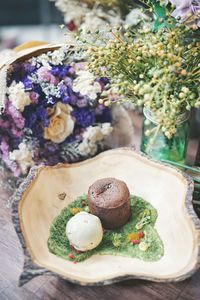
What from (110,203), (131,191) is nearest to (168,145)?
(131,191)

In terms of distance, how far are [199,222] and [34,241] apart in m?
0.37

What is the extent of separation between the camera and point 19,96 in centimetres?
95

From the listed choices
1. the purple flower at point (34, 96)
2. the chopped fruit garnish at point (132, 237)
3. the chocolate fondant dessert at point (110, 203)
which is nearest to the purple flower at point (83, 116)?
the purple flower at point (34, 96)

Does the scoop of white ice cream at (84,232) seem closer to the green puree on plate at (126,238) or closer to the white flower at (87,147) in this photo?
the green puree on plate at (126,238)

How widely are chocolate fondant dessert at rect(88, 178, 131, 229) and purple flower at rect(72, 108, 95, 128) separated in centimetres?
26

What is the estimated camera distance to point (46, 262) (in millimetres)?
755

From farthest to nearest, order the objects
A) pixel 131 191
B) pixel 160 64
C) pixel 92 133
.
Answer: pixel 92 133 → pixel 131 191 → pixel 160 64

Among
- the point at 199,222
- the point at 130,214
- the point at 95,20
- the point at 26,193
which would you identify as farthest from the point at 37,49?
the point at 199,222

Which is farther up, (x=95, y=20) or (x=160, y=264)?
(x=95, y=20)

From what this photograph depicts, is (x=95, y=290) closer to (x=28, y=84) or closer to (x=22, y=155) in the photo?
(x=22, y=155)

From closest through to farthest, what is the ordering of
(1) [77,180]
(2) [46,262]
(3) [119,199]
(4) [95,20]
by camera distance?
1. (2) [46,262]
2. (3) [119,199]
3. (1) [77,180]
4. (4) [95,20]

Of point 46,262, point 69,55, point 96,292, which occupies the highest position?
point 69,55

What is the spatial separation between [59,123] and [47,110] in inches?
2.2

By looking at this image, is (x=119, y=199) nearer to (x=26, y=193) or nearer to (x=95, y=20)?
(x=26, y=193)
